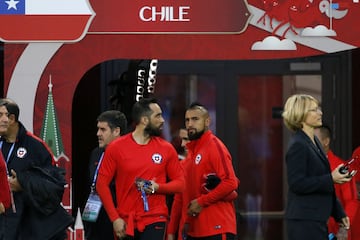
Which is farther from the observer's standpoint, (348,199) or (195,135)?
(348,199)

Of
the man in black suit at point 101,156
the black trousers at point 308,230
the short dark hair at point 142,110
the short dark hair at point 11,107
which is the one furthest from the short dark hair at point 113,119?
the black trousers at point 308,230

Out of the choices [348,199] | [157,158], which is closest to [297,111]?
[157,158]

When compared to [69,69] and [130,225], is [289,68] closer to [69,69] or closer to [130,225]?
[69,69]

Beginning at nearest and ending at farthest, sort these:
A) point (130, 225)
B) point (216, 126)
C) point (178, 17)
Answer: point (130, 225), point (178, 17), point (216, 126)

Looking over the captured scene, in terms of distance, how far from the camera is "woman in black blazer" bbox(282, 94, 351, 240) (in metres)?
9.17

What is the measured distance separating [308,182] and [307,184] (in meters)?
0.02

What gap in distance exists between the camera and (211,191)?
35.2 ft

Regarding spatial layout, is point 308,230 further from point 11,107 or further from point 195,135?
point 11,107

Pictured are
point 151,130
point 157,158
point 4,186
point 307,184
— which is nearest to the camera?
point 307,184

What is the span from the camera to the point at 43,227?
10.5 m

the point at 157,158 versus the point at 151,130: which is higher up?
the point at 151,130

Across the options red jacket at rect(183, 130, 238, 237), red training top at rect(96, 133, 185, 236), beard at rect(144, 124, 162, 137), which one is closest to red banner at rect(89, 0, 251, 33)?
red jacket at rect(183, 130, 238, 237)

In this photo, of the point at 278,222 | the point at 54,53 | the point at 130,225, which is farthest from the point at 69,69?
the point at 278,222

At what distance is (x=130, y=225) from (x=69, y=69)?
77.6 inches
